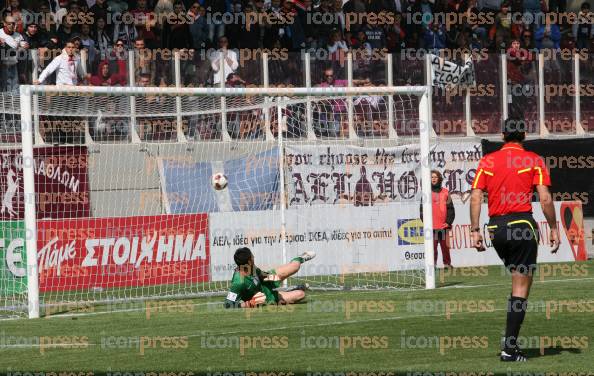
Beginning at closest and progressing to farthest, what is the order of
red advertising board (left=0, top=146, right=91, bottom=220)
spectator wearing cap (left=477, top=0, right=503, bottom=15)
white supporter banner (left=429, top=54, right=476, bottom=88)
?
1. red advertising board (left=0, top=146, right=91, bottom=220)
2. white supporter banner (left=429, top=54, right=476, bottom=88)
3. spectator wearing cap (left=477, top=0, right=503, bottom=15)

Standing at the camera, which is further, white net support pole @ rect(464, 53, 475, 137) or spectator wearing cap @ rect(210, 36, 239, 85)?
white net support pole @ rect(464, 53, 475, 137)

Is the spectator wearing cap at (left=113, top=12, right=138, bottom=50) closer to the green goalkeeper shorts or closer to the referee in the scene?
the green goalkeeper shorts

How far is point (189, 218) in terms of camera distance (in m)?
22.5

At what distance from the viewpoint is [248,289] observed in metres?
17.6

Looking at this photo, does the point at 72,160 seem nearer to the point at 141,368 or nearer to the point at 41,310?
the point at 41,310

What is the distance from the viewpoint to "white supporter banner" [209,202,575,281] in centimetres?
2245

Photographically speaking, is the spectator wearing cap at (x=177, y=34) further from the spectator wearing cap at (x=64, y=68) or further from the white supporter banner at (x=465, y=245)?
the white supporter banner at (x=465, y=245)

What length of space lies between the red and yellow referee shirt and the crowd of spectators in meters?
12.4

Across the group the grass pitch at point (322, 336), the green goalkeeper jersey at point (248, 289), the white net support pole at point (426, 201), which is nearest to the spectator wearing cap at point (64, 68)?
the grass pitch at point (322, 336)

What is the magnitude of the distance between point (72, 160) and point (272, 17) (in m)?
6.22

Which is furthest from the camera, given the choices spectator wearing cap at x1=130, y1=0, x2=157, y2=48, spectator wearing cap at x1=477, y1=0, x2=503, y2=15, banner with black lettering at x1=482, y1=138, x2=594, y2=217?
spectator wearing cap at x1=477, y1=0, x2=503, y2=15

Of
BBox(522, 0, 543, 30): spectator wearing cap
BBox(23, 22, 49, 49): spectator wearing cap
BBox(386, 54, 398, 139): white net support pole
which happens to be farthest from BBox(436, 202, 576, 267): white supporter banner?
BBox(23, 22, 49, 49): spectator wearing cap

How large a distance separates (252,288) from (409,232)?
6944 mm

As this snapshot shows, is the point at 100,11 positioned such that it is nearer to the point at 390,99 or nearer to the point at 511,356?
the point at 390,99
